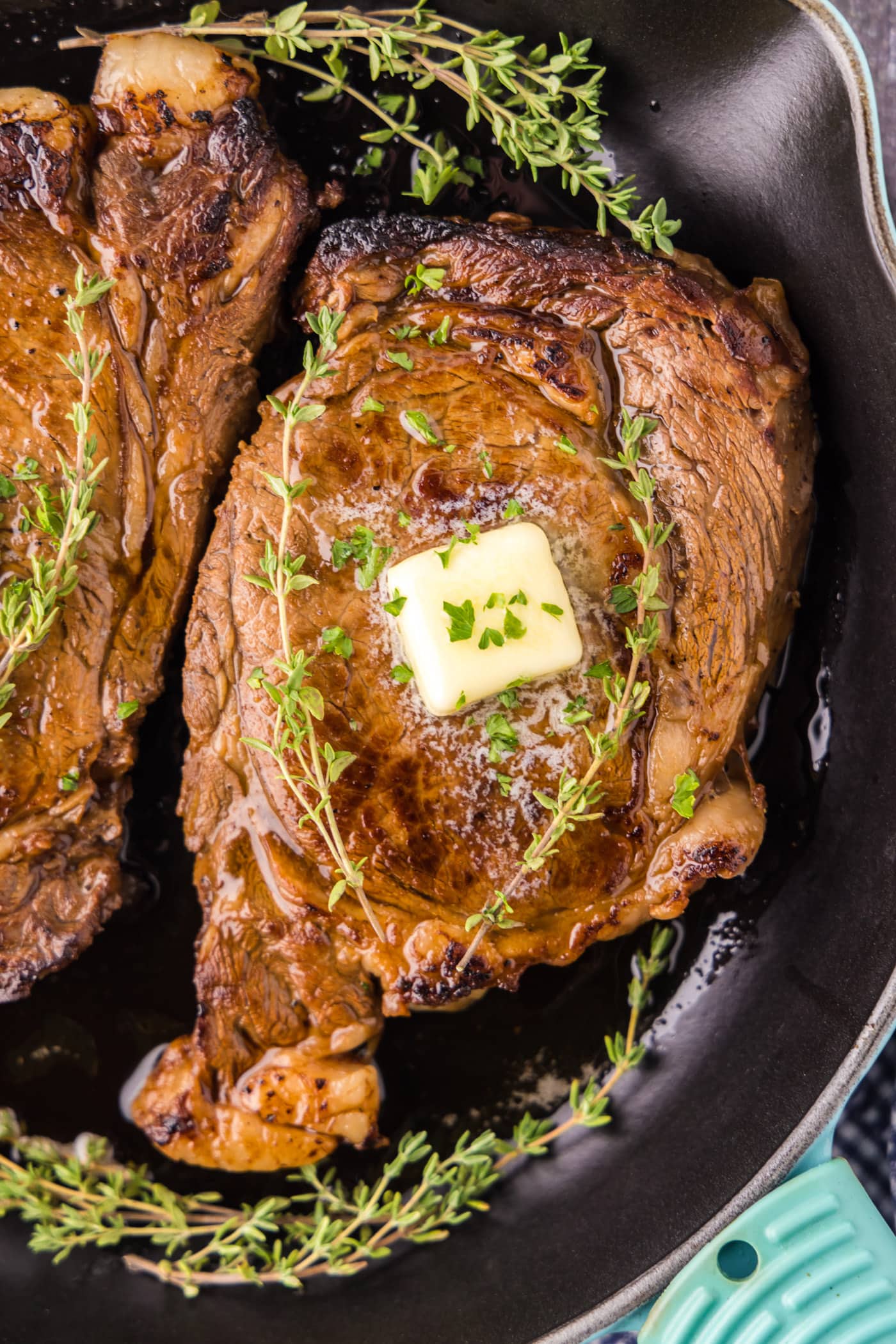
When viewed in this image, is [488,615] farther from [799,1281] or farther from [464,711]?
[799,1281]

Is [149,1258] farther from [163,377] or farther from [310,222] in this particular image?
[310,222]

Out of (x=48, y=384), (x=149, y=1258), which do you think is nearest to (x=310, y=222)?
(x=48, y=384)

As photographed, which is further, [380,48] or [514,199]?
[514,199]

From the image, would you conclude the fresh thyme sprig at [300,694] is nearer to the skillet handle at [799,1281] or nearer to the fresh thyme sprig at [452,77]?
the fresh thyme sprig at [452,77]

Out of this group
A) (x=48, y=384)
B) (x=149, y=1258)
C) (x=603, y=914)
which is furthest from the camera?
(x=149, y=1258)

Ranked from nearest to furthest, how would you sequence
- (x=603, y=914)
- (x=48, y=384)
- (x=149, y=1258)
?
1. (x=48, y=384)
2. (x=603, y=914)
3. (x=149, y=1258)

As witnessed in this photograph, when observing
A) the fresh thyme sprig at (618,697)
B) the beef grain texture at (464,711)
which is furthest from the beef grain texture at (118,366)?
the fresh thyme sprig at (618,697)

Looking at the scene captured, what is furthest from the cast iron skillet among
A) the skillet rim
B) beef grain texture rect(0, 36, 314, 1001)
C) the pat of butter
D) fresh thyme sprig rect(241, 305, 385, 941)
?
the pat of butter
